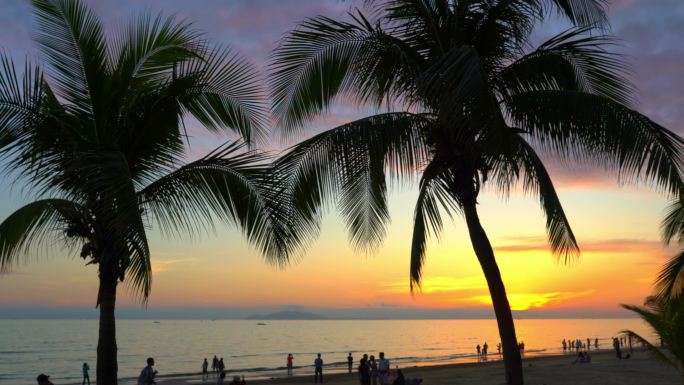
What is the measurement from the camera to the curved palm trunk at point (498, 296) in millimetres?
7465

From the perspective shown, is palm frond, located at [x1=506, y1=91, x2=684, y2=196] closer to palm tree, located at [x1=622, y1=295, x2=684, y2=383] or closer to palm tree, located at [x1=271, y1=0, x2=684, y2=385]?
palm tree, located at [x1=271, y1=0, x2=684, y2=385]

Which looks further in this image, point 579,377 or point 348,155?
point 579,377

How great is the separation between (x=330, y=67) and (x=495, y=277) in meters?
3.66

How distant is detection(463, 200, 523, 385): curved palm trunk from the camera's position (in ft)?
24.5

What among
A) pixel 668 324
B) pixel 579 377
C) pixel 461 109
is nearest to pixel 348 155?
pixel 461 109

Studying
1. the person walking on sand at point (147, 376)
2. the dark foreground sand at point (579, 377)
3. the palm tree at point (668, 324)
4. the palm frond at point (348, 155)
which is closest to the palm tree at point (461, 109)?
the palm frond at point (348, 155)

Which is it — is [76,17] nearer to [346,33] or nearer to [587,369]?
[346,33]

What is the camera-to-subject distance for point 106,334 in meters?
7.82

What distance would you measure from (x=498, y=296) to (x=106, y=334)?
195 inches

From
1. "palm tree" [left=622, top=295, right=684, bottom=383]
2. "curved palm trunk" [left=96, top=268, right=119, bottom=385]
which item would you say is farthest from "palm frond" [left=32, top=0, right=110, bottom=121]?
"palm tree" [left=622, top=295, right=684, bottom=383]

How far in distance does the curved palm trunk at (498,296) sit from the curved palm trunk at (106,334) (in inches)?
184

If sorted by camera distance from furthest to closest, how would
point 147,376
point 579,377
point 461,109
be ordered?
point 579,377
point 147,376
point 461,109

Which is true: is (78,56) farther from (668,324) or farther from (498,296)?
(668,324)

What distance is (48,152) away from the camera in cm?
819
